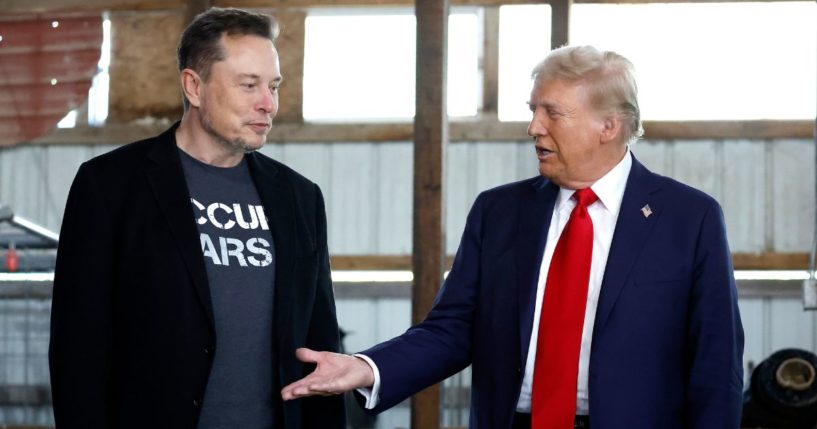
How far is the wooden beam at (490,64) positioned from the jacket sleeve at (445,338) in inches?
293

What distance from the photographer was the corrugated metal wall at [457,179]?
10.0 metres

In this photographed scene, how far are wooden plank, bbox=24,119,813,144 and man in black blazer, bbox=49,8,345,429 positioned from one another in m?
7.19

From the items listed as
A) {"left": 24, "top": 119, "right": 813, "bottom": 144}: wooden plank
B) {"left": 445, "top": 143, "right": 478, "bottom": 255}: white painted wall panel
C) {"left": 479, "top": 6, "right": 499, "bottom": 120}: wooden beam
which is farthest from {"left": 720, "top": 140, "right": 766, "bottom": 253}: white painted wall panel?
{"left": 445, "top": 143, "right": 478, "bottom": 255}: white painted wall panel

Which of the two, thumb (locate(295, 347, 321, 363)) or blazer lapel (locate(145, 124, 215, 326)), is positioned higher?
blazer lapel (locate(145, 124, 215, 326))

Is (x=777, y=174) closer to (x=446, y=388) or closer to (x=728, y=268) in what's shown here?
(x=446, y=388)

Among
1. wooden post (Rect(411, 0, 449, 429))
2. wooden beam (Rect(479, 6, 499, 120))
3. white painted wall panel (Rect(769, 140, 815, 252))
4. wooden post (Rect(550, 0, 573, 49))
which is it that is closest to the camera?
wooden post (Rect(411, 0, 449, 429))

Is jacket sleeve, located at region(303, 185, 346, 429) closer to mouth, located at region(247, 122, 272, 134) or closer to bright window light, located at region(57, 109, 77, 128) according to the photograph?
mouth, located at region(247, 122, 272, 134)

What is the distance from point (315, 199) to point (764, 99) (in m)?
7.84

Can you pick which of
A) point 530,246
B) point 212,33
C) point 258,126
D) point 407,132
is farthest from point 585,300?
point 407,132

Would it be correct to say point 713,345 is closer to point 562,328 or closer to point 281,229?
point 562,328

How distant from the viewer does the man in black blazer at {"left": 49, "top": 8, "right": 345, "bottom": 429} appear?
2477 mm

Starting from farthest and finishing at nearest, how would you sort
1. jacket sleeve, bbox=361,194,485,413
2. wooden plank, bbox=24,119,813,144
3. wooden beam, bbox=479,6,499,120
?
1. wooden beam, bbox=479,6,499,120
2. wooden plank, bbox=24,119,813,144
3. jacket sleeve, bbox=361,194,485,413

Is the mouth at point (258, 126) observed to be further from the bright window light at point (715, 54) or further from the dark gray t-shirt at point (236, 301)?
the bright window light at point (715, 54)

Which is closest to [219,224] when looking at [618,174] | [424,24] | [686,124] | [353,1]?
[618,174]
